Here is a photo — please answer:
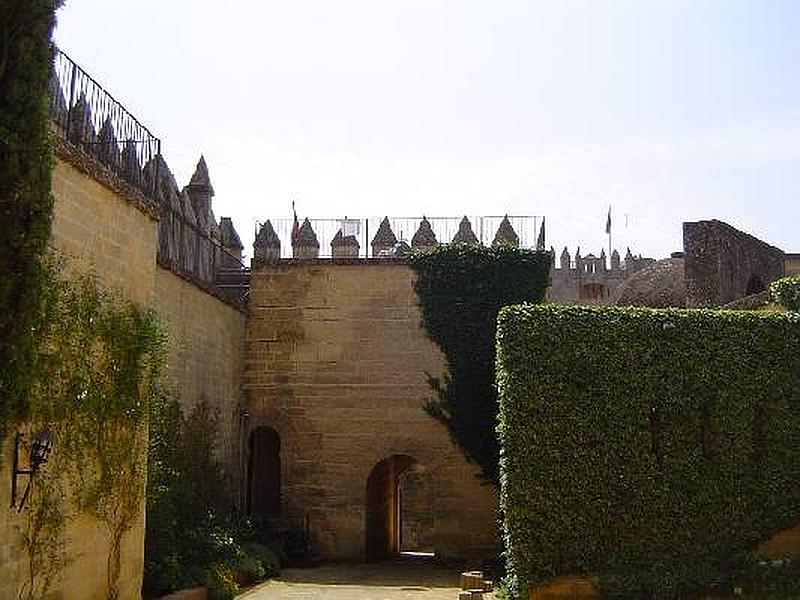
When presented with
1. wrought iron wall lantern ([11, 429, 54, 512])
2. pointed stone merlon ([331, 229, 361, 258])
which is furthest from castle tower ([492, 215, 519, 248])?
wrought iron wall lantern ([11, 429, 54, 512])

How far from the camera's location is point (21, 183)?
22.8 feet

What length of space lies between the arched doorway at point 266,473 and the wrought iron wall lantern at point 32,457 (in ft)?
43.9

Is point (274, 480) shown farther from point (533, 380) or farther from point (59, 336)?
point (59, 336)

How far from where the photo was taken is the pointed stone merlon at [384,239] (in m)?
21.6

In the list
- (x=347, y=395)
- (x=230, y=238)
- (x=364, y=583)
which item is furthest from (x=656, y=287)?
(x=364, y=583)

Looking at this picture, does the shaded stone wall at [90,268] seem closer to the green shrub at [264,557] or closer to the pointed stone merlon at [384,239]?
the green shrub at [264,557]

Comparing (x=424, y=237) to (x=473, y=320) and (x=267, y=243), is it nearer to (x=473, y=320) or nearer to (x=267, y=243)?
(x=473, y=320)

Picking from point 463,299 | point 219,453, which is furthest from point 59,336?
point 463,299

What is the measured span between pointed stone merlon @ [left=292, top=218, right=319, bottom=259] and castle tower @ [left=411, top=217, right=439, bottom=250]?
2.25 meters

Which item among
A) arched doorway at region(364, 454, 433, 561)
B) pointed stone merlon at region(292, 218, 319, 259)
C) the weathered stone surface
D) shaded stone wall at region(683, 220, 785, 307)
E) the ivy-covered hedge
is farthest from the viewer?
the weathered stone surface

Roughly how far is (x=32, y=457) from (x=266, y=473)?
14.1 m

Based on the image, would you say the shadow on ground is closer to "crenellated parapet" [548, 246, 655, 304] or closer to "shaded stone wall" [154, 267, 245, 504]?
"shaded stone wall" [154, 267, 245, 504]

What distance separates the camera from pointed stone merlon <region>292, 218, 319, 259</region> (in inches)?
834

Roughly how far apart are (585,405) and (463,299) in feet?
24.7
